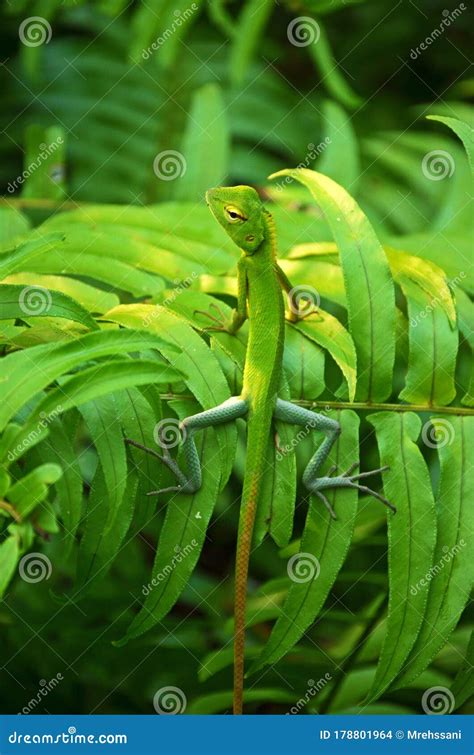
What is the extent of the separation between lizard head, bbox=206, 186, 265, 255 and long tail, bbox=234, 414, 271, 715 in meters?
0.75

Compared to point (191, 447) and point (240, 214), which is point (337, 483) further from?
point (240, 214)

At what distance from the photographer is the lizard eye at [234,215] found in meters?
3.10

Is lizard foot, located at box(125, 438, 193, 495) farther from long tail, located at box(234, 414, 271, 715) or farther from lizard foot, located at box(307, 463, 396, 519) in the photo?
lizard foot, located at box(307, 463, 396, 519)

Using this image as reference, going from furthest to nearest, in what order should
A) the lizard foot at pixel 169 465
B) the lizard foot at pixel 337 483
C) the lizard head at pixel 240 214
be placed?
the lizard head at pixel 240 214, the lizard foot at pixel 337 483, the lizard foot at pixel 169 465

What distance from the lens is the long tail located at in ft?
8.21

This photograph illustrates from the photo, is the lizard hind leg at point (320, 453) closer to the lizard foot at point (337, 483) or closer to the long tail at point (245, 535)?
the lizard foot at point (337, 483)

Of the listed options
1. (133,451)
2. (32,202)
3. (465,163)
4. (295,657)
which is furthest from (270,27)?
(133,451)

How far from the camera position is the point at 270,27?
6.46 meters

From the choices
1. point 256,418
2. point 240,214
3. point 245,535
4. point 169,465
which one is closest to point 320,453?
point 256,418

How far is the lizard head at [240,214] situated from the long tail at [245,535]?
75 centimetres

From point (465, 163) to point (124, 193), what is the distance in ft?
7.12

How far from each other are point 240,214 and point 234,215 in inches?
1.3

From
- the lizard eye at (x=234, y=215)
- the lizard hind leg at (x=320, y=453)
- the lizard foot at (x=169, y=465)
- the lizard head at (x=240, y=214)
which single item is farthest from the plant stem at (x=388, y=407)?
the lizard eye at (x=234, y=215)

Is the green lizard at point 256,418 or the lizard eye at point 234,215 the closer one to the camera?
the green lizard at point 256,418
